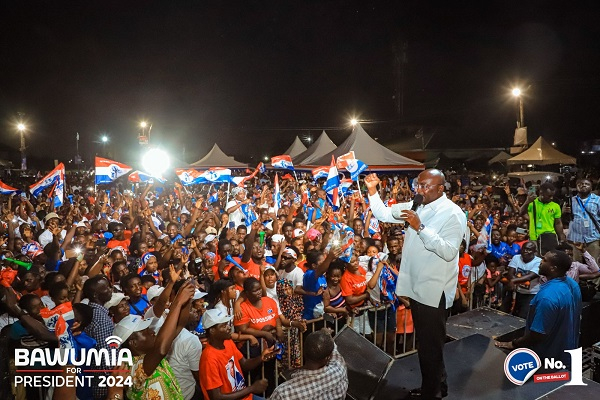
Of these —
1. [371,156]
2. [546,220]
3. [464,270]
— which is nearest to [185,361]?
[464,270]

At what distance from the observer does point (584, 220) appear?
24.0ft

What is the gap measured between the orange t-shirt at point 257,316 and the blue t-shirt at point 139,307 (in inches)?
52.0

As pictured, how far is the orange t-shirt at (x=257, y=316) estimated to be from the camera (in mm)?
4691

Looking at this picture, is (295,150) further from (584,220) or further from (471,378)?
(471,378)

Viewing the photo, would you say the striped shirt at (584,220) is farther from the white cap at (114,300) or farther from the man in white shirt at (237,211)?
the white cap at (114,300)

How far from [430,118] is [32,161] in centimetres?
4528

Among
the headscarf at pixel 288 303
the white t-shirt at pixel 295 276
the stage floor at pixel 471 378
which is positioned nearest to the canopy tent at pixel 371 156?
the white t-shirt at pixel 295 276

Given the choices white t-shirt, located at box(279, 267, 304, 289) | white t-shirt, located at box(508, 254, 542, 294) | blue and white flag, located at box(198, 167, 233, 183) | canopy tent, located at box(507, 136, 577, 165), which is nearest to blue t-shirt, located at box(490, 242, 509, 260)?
white t-shirt, located at box(508, 254, 542, 294)

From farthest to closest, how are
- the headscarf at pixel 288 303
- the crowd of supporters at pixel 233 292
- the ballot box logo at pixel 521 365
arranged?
the headscarf at pixel 288 303
the ballot box logo at pixel 521 365
the crowd of supporters at pixel 233 292

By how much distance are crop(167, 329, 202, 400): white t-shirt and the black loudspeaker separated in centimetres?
147

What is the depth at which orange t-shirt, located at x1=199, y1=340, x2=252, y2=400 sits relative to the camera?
3455mm

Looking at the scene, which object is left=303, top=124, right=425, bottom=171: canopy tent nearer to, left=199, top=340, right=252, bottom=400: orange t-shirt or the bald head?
the bald head

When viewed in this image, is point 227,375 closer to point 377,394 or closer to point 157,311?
point 157,311

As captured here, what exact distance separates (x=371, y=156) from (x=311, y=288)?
46.6ft
